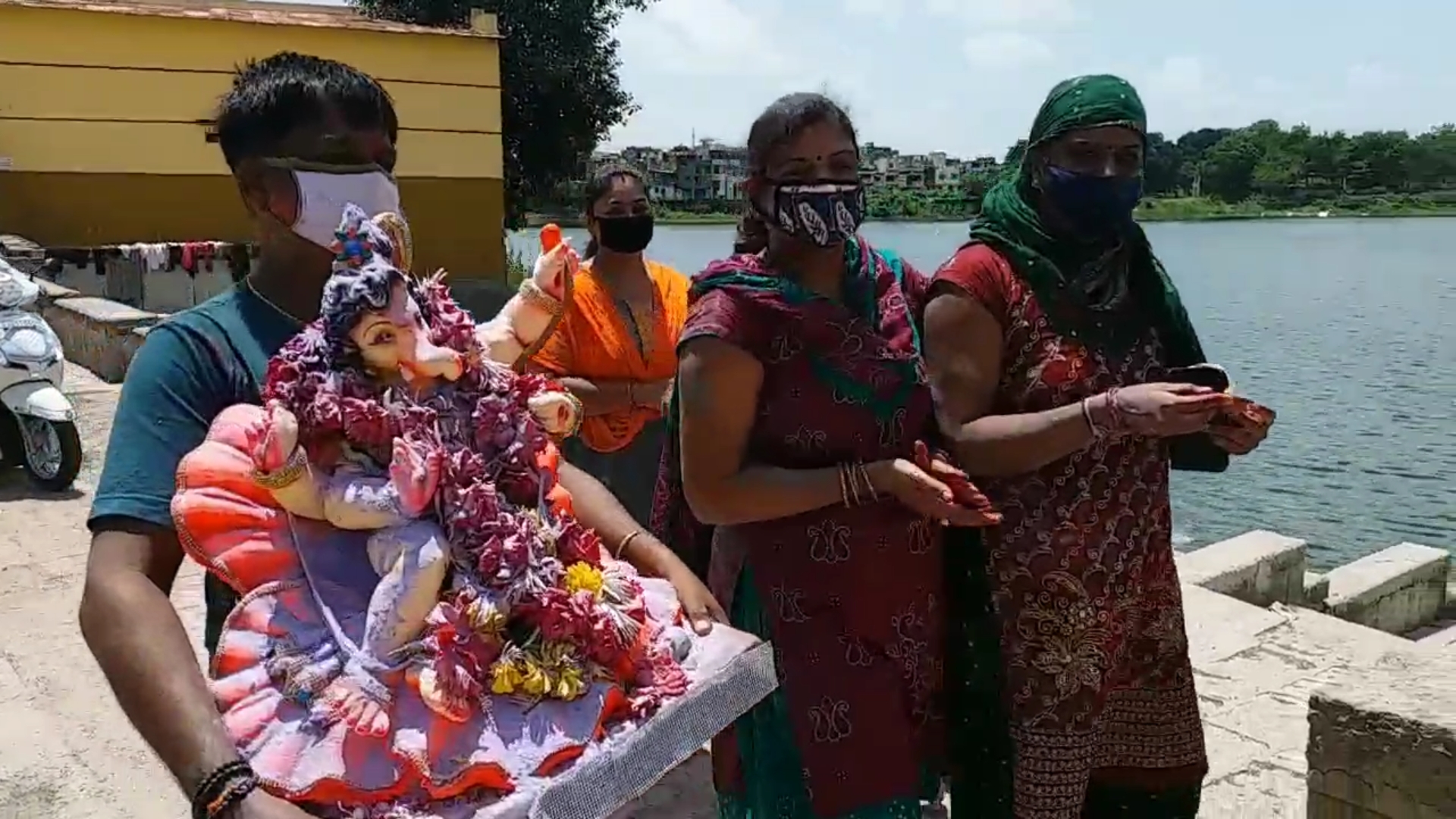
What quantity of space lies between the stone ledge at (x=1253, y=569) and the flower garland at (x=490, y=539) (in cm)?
411

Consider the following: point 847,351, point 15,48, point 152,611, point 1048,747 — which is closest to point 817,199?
point 847,351

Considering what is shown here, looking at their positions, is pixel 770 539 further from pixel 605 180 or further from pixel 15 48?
pixel 15 48

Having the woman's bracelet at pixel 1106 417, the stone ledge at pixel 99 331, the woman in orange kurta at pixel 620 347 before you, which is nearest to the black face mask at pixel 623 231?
the woman in orange kurta at pixel 620 347

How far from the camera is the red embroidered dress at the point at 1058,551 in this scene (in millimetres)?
2129

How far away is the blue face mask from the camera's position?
2148 millimetres

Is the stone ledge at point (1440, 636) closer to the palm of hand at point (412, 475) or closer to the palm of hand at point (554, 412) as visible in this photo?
the palm of hand at point (554, 412)

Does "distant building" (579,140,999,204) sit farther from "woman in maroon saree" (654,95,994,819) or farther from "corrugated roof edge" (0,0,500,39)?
"corrugated roof edge" (0,0,500,39)

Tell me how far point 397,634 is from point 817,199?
107 centimetres

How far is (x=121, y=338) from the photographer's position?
8.74 m

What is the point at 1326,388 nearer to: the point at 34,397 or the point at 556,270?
the point at 34,397

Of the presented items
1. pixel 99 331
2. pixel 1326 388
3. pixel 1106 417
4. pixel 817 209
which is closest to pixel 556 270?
pixel 817 209

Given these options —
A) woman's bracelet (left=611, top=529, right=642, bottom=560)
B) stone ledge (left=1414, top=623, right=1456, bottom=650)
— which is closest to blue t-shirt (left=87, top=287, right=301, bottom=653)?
woman's bracelet (left=611, top=529, right=642, bottom=560)

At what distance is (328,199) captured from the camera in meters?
1.44

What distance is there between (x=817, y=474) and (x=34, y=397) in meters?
5.49
